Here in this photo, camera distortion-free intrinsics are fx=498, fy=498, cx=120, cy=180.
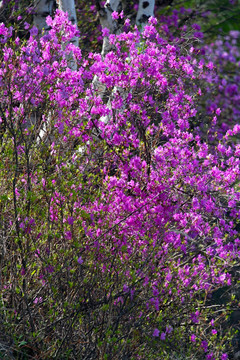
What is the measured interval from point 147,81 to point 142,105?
273mm

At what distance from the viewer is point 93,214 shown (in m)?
4.07

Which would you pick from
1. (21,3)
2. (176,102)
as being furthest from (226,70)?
(176,102)

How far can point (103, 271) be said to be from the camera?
4.10 m

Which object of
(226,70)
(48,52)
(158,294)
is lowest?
(226,70)

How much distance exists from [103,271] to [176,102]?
259cm

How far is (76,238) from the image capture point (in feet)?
13.1

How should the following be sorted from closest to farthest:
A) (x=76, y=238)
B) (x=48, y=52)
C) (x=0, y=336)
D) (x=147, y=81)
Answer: (x=0, y=336), (x=76, y=238), (x=48, y=52), (x=147, y=81)

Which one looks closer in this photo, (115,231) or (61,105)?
(115,231)

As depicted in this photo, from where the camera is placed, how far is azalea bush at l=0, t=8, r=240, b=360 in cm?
376

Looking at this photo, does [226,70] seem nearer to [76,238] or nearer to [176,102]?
[176,102]

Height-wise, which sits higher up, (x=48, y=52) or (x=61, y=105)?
(x=48, y=52)

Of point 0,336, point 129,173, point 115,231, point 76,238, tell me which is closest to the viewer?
point 0,336

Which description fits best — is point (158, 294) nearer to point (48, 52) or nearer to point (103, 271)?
point (103, 271)

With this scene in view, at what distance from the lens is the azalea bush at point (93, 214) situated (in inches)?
148
